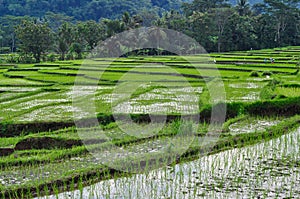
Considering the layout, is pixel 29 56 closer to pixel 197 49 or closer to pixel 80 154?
pixel 197 49

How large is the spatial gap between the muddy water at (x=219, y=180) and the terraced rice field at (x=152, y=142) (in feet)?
0.04

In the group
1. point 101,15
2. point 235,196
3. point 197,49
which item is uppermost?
point 101,15

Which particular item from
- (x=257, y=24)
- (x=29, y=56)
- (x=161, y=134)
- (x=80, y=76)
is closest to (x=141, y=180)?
(x=161, y=134)

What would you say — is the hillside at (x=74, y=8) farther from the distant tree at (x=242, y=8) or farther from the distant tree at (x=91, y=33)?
the distant tree at (x=91, y=33)

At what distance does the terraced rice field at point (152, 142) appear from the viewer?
5289mm

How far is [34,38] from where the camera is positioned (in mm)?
29938

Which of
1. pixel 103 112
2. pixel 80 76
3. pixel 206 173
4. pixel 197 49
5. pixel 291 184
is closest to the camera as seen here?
pixel 291 184

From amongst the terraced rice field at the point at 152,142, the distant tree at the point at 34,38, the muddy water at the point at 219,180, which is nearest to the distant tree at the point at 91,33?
the distant tree at the point at 34,38

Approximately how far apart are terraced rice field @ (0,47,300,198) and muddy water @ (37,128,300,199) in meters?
0.01

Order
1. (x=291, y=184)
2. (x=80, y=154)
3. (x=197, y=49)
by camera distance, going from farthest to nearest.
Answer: (x=197, y=49) → (x=80, y=154) → (x=291, y=184)

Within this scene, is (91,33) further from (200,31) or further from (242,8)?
(242,8)

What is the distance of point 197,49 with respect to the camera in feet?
117

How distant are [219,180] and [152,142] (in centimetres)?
202

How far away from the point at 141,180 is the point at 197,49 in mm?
30857
